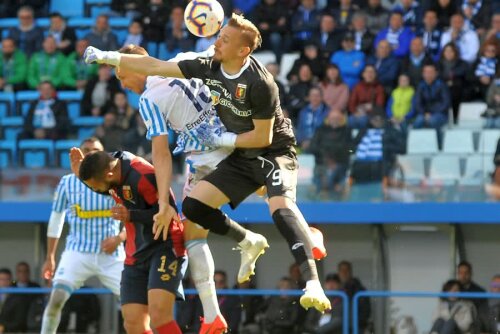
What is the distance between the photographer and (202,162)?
937 cm

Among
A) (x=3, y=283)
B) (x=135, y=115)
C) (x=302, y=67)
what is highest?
(x=302, y=67)

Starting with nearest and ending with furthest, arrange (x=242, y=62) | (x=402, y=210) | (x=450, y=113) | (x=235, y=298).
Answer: (x=242, y=62) < (x=235, y=298) < (x=402, y=210) < (x=450, y=113)

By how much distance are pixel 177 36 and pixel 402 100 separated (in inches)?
143

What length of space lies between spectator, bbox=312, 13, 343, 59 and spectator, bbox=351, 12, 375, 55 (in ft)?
0.69

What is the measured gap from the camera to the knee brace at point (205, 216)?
352 inches

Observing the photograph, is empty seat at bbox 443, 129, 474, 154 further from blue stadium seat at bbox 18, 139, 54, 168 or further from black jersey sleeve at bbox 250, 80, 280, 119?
black jersey sleeve at bbox 250, 80, 280, 119

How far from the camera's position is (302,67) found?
643 inches

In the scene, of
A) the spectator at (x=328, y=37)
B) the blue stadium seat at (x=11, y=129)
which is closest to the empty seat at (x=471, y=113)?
the spectator at (x=328, y=37)

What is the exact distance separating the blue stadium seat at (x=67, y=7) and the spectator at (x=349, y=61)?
16.2 ft

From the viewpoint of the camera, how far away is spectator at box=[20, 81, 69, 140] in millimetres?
15312

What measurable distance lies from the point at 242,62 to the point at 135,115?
660 centimetres

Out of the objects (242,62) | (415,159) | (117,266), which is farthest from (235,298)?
(242,62)

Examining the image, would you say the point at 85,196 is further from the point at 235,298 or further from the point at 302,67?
the point at 302,67

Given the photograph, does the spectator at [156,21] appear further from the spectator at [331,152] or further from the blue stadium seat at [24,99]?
the spectator at [331,152]
